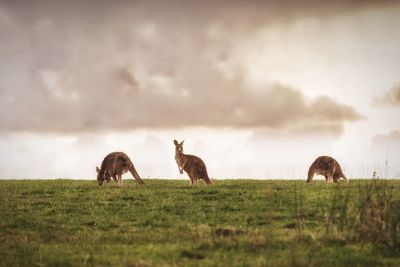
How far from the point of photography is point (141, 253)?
11.6 m

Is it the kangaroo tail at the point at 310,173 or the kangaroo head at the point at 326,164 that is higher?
the kangaroo head at the point at 326,164

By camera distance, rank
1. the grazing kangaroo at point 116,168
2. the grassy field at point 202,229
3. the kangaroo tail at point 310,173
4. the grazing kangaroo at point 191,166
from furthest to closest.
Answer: the kangaroo tail at point 310,173
the grazing kangaroo at point 116,168
the grazing kangaroo at point 191,166
the grassy field at point 202,229

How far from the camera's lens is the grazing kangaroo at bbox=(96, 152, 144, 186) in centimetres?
2681

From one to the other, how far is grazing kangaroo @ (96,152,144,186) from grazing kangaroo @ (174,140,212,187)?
2200 mm

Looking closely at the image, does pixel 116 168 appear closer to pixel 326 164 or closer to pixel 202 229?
pixel 326 164

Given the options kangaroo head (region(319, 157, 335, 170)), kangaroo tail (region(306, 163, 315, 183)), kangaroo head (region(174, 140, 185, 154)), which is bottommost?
kangaroo tail (region(306, 163, 315, 183))

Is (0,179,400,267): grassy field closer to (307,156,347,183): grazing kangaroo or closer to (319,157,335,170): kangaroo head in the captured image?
(307,156,347,183): grazing kangaroo

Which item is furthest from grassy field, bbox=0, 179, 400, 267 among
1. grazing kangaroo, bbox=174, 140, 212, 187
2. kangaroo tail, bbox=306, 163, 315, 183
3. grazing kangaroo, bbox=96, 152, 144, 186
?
kangaroo tail, bbox=306, 163, 315, 183

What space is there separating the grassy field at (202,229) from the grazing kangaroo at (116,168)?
188 inches

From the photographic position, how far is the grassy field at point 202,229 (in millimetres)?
11242

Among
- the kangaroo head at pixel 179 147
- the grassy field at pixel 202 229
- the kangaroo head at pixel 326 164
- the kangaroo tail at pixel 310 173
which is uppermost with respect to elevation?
Answer: the kangaroo head at pixel 179 147

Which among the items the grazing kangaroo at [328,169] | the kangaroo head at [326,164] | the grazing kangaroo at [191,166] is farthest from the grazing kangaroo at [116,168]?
the kangaroo head at [326,164]

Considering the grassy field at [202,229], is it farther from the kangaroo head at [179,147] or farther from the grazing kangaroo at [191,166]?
the kangaroo head at [179,147]

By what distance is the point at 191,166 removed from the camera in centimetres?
2661
